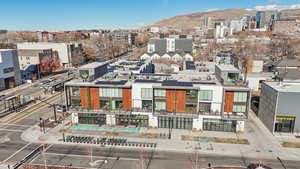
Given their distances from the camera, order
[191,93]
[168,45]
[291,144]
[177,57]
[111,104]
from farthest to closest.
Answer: [168,45]
[177,57]
[111,104]
[191,93]
[291,144]

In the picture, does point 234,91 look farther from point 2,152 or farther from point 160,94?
point 2,152

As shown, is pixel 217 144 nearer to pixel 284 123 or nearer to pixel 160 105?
pixel 160 105

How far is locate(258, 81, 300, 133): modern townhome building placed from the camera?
141ft

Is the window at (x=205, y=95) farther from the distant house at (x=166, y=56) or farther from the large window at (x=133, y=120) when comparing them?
the distant house at (x=166, y=56)

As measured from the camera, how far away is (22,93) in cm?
7694

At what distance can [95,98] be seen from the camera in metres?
48.9

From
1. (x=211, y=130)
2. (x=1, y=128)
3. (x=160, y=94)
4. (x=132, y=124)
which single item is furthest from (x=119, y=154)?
(x=1, y=128)

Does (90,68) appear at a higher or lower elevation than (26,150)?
higher

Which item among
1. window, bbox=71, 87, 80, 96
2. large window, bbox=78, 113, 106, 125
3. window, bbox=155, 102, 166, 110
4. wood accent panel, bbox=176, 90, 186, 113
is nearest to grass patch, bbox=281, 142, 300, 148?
wood accent panel, bbox=176, 90, 186, 113

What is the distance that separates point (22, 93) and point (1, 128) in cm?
3185

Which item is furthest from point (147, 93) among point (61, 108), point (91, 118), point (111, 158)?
point (61, 108)

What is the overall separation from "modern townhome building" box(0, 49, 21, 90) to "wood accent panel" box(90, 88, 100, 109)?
5390 cm

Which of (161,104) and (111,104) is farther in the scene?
(111,104)

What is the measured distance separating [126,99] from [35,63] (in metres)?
78.8
